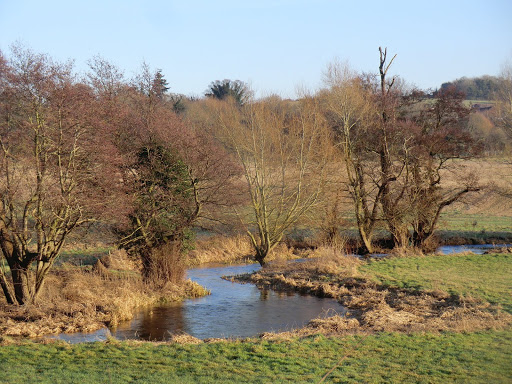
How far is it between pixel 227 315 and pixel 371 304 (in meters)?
4.56

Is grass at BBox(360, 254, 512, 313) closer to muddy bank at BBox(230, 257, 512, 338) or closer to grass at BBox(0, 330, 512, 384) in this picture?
muddy bank at BBox(230, 257, 512, 338)

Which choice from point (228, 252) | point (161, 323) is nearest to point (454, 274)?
point (161, 323)

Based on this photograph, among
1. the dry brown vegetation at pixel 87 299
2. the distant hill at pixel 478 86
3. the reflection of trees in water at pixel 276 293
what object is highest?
the distant hill at pixel 478 86

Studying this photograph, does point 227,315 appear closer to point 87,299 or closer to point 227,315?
point 227,315

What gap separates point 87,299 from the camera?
1691cm

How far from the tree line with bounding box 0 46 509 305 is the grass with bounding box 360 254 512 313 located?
5262 millimetres

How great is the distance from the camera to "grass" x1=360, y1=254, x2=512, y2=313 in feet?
54.9

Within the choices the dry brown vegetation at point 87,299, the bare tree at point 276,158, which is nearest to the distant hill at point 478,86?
the bare tree at point 276,158

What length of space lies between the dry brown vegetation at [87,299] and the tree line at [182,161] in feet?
2.36

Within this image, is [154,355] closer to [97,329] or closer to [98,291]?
[97,329]

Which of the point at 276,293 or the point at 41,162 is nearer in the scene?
the point at 41,162

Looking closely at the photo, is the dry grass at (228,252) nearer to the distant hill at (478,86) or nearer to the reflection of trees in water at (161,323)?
the reflection of trees in water at (161,323)

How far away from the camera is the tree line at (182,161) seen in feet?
49.5

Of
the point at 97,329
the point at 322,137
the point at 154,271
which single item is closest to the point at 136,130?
the point at 154,271
